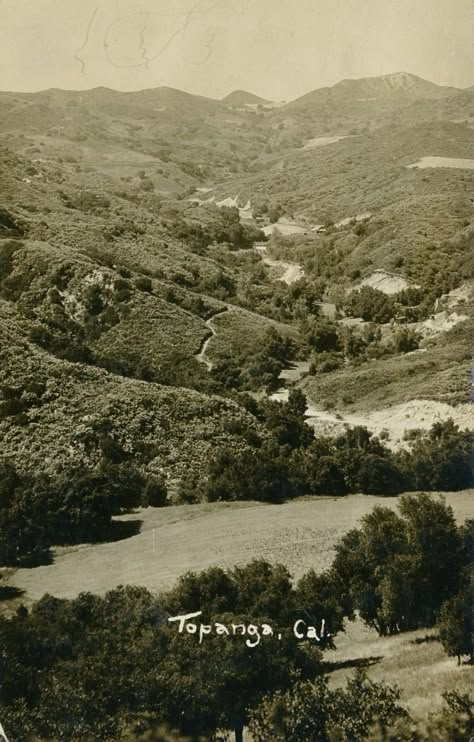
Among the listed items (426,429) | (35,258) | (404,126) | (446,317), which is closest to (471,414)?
(426,429)

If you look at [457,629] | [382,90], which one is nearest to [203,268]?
[457,629]

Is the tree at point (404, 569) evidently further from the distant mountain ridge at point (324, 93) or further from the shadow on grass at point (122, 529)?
the distant mountain ridge at point (324, 93)

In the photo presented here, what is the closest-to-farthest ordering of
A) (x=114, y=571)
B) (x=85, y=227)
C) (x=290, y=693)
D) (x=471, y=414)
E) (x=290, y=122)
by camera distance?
(x=290, y=693) → (x=114, y=571) → (x=471, y=414) → (x=85, y=227) → (x=290, y=122)

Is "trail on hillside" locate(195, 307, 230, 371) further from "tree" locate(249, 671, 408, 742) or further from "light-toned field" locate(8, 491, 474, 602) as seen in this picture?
"tree" locate(249, 671, 408, 742)

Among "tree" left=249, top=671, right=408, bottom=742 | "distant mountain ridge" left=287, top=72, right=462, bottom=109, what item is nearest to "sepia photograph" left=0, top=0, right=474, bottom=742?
"tree" left=249, top=671, right=408, bottom=742

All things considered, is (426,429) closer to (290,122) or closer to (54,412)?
(54,412)

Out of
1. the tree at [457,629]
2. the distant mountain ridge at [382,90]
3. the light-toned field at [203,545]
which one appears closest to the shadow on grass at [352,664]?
the tree at [457,629]

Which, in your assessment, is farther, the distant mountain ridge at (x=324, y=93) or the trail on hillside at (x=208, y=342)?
the distant mountain ridge at (x=324, y=93)
